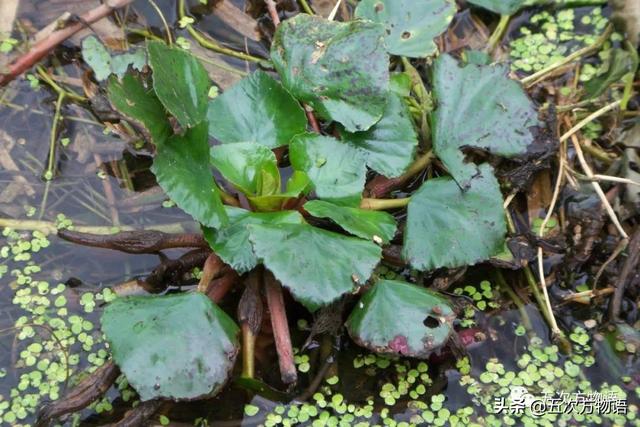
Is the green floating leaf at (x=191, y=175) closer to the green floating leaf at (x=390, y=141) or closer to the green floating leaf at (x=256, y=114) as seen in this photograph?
the green floating leaf at (x=256, y=114)

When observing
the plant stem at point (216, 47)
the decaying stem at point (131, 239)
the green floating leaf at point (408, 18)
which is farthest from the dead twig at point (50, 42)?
the green floating leaf at point (408, 18)

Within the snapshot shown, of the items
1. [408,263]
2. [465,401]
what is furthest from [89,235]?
[465,401]

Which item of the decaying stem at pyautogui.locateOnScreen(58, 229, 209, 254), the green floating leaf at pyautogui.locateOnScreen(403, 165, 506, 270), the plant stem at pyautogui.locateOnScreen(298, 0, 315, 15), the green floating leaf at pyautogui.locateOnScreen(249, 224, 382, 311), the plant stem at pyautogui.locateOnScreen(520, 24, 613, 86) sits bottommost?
the plant stem at pyautogui.locateOnScreen(520, 24, 613, 86)

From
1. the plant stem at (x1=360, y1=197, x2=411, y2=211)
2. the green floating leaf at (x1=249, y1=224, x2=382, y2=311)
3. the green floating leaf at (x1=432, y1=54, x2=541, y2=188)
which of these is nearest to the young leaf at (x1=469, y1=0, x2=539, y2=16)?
the green floating leaf at (x1=432, y1=54, x2=541, y2=188)

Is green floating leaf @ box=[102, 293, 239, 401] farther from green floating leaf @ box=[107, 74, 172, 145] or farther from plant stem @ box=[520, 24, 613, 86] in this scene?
plant stem @ box=[520, 24, 613, 86]

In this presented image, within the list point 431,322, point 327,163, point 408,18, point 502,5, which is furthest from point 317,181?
point 502,5

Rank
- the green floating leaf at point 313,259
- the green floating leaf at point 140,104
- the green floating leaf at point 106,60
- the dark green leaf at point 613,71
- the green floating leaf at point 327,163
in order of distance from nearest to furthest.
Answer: the green floating leaf at point 313,259 → the green floating leaf at point 140,104 → the green floating leaf at point 327,163 → the dark green leaf at point 613,71 → the green floating leaf at point 106,60
